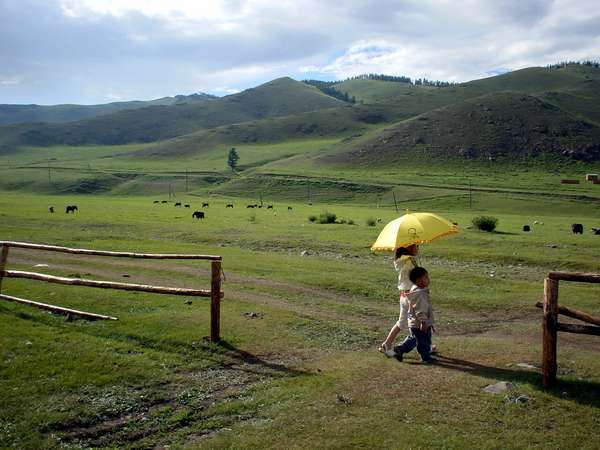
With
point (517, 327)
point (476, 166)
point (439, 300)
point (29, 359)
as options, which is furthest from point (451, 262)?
point (476, 166)

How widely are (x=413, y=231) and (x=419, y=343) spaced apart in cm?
233

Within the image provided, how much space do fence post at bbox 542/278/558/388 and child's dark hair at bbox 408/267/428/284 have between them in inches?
90.3

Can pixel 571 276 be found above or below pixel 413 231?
below

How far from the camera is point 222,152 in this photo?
655 feet

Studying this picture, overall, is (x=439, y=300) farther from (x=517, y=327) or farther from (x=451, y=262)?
(x=451, y=262)

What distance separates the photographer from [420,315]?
1085 cm

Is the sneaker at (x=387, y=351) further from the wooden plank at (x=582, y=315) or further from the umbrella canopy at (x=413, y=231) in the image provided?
the wooden plank at (x=582, y=315)

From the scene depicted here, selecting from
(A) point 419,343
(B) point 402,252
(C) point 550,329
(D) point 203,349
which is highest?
(B) point 402,252

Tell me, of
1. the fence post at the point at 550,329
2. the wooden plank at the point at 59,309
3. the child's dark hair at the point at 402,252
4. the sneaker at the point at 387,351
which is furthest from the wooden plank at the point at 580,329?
the wooden plank at the point at 59,309

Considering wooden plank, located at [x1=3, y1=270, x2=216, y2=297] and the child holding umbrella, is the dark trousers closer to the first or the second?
the child holding umbrella

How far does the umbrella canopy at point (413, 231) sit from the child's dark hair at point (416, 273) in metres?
0.54

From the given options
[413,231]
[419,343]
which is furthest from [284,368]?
[413,231]

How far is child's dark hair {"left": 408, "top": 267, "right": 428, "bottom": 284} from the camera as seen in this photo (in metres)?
10.8

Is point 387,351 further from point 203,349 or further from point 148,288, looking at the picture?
point 148,288
